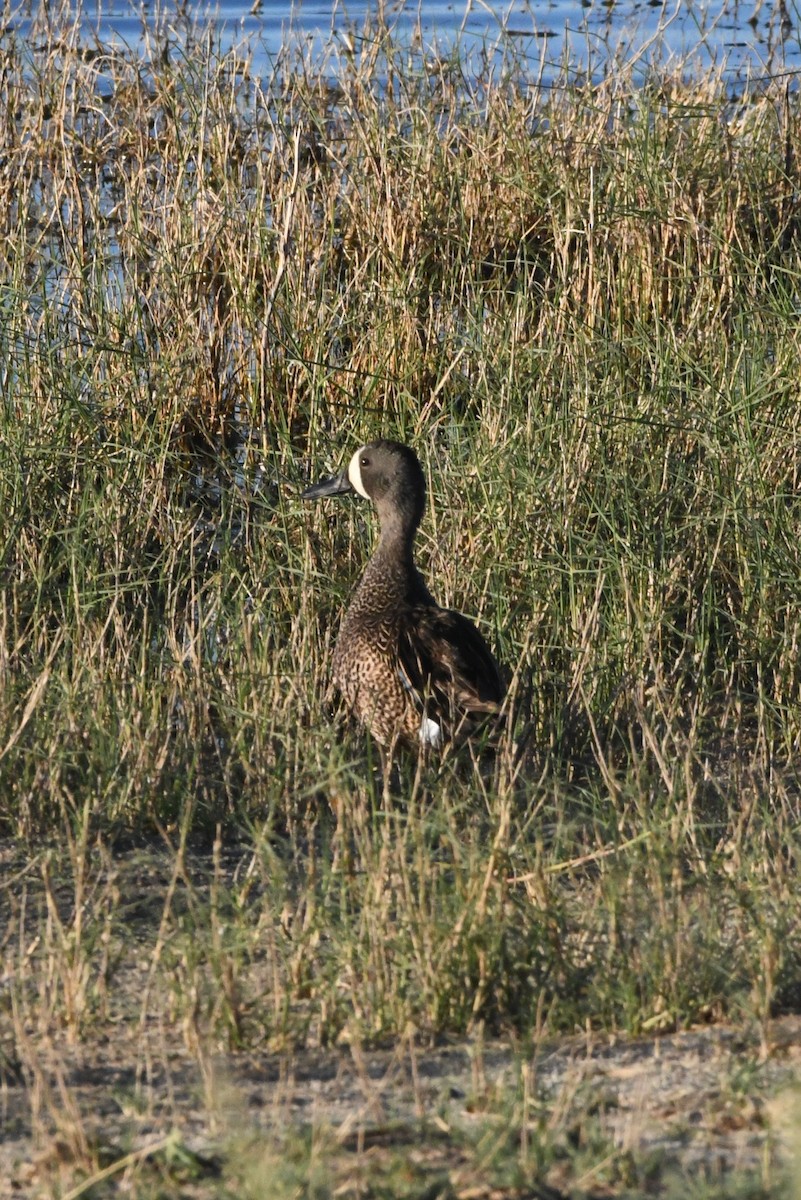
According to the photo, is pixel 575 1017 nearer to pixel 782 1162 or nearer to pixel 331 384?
pixel 782 1162

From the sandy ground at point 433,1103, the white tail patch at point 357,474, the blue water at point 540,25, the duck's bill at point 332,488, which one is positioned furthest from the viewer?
the blue water at point 540,25

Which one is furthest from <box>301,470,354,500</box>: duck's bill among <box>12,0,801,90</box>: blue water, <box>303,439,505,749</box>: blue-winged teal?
<box>12,0,801,90</box>: blue water

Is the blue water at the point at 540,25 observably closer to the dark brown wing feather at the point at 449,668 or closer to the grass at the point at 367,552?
the grass at the point at 367,552

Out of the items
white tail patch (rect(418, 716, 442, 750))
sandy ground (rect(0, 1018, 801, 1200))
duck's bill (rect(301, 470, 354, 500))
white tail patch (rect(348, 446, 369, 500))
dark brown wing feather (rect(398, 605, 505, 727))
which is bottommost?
sandy ground (rect(0, 1018, 801, 1200))

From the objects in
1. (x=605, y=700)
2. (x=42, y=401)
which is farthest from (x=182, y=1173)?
(x=42, y=401)

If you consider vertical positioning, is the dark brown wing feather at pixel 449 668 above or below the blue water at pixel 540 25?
below

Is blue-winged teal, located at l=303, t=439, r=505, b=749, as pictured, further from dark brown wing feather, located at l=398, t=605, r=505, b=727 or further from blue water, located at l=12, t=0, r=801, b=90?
blue water, located at l=12, t=0, r=801, b=90

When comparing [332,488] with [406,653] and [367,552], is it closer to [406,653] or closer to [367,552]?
[367,552]

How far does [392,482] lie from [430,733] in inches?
37.8

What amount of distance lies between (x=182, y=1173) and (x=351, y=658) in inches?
93.7

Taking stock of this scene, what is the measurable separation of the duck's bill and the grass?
16cm

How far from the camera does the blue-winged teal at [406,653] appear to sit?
482cm

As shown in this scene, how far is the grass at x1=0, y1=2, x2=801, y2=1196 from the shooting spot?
3.41 m

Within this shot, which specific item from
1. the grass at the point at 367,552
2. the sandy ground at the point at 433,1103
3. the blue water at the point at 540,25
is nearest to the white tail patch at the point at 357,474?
the grass at the point at 367,552
